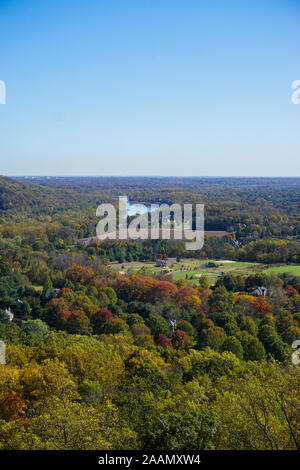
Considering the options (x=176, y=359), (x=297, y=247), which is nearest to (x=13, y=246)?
(x=297, y=247)

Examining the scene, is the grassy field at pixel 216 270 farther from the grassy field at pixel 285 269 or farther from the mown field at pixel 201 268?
the grassy field at pixel 285 269

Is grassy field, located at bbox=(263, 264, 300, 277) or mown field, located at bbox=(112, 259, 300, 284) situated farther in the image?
mown field, located at bbox=(112, 259, 300, 284)

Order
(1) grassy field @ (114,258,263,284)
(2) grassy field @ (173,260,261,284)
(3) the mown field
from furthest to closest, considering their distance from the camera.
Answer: (1) grassy field @ (114,258,263,284) < (3) the mown field < (2) grassy field @ (173,260,261,284)

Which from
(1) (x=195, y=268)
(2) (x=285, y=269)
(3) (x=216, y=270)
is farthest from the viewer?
(1) (x=195, y=268)

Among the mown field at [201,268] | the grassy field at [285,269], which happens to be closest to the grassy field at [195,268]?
the mown field at [201,268]

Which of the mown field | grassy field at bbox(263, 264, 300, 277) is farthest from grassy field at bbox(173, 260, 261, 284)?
grassy field at bbox(263, 264, 300, 277)

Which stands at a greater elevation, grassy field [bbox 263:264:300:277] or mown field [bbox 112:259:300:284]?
grassy field [bbox 263:264:300:277]

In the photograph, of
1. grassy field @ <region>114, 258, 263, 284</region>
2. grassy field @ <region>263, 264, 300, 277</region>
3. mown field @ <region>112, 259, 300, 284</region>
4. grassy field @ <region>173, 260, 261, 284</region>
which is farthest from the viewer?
grassy field @ <region>114, 258, 263, 284</region>

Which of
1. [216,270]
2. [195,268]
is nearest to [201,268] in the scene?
[195,268]

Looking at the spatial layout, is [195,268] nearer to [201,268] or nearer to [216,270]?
[201,268]

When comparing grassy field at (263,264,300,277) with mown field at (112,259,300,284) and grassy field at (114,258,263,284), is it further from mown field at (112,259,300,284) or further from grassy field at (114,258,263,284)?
grassy field at (114,258,263,284)
